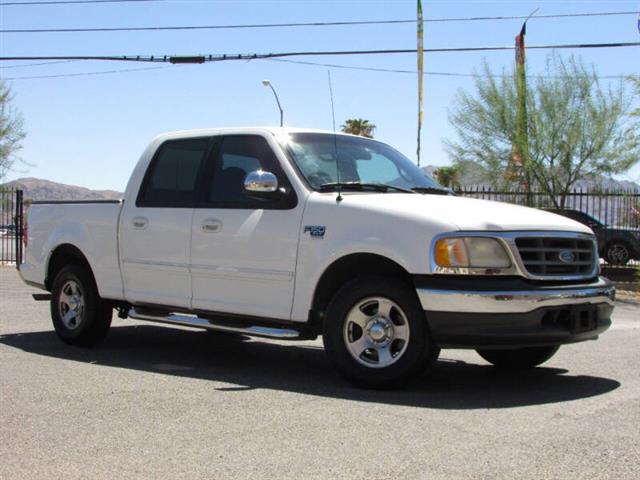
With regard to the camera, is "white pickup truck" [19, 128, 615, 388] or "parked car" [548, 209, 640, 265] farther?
"parked car" [548, 209, 640, 265]

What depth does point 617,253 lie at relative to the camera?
21.9 m

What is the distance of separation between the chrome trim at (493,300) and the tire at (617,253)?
55.9 feet

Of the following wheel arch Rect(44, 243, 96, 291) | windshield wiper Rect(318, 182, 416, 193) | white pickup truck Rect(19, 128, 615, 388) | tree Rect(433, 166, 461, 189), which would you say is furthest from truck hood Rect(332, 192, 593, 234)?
tree Rect(433, 166, 461, 189)

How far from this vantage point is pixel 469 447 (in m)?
4.53

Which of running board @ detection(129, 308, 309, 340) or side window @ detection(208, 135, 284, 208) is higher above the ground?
side window @ detection(208, 135, 284, 208)

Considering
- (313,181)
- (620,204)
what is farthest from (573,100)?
(313,181)

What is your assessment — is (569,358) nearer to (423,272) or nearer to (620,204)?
(423,272)

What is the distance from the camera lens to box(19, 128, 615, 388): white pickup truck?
5.68 m

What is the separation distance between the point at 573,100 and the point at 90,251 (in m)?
16.6

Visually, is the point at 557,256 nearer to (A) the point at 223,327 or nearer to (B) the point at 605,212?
(A) the point at 223,327

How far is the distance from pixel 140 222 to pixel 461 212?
309 centimetres

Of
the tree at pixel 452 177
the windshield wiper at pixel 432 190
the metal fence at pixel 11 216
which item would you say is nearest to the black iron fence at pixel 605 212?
the tree at pixel 452 177

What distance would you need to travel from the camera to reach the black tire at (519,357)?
689 cm

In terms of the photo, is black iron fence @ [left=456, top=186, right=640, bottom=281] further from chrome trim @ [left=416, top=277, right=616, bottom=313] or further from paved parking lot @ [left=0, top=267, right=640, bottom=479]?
chrome trim @ [left=416, top=277, right=616, bottom=313]
